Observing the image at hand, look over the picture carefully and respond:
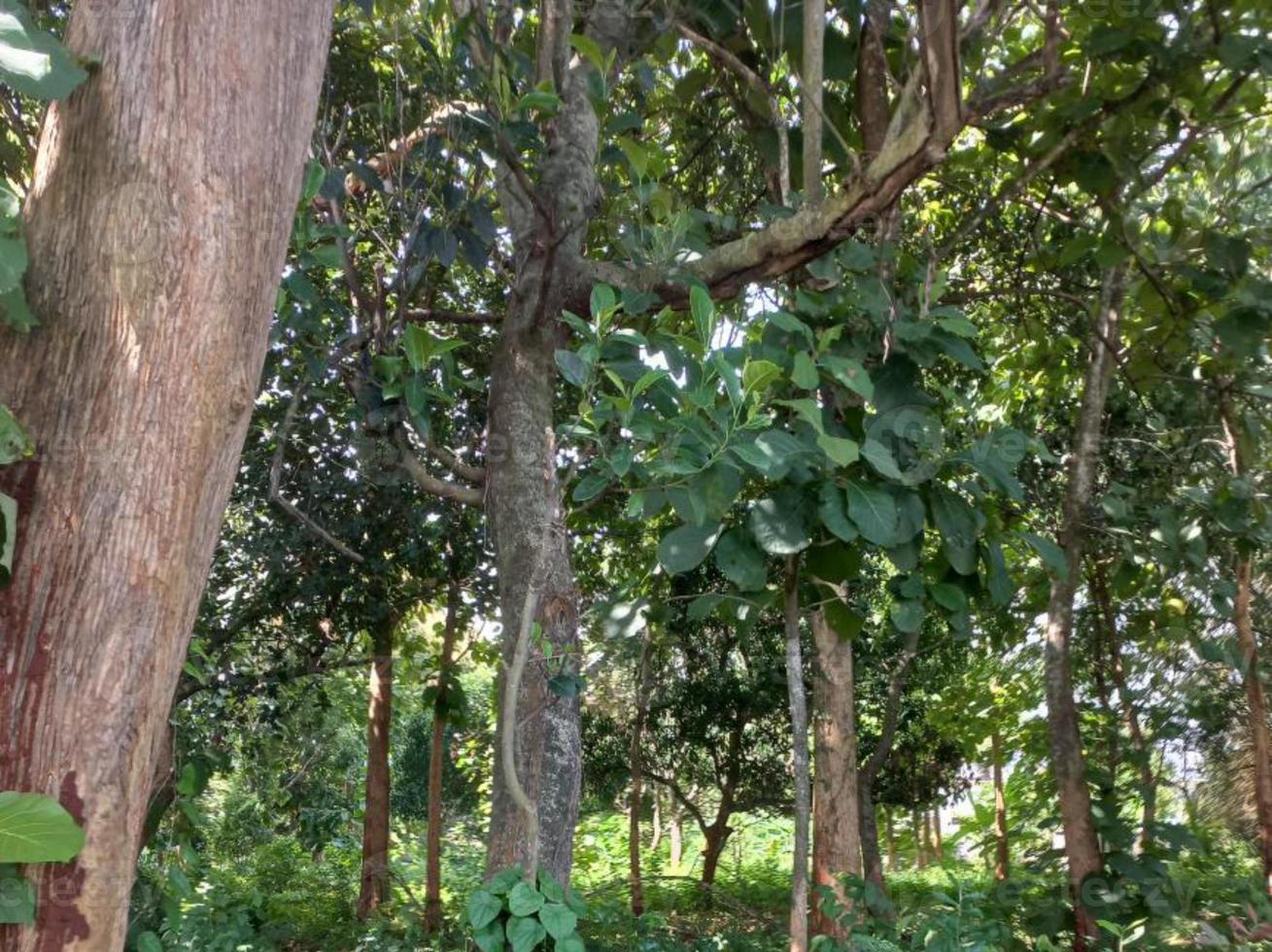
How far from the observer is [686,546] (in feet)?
8.79

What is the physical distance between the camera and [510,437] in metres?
3.04

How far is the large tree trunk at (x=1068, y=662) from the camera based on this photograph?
4352mm

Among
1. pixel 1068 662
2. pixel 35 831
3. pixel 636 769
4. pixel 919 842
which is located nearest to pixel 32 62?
pixel 35 831

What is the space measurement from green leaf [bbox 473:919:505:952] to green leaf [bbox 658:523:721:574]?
36.4 inches

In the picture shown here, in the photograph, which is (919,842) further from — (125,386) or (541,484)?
(125,386)

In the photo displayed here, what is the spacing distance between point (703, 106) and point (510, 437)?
2.82m

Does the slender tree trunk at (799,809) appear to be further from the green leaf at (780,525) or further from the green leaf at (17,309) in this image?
the green leaf at (17,309)

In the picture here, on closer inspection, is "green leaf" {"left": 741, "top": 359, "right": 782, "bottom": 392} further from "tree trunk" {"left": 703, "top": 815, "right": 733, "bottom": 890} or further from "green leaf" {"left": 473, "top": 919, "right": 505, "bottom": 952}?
"tree trunk" {"left": 703, "top": 815, "right": 733, "bottom": 890}

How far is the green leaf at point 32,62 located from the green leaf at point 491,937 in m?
1.55

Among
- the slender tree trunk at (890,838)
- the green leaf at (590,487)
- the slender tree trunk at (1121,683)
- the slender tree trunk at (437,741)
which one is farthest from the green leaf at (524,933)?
the slender tree trunk at (890,838)

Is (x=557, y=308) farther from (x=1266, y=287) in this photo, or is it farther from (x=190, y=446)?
(x=1266, y=287)

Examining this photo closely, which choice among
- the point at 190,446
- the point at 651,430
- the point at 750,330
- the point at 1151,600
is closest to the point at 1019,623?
the point at 1151,600

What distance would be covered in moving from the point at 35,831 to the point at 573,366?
1429 millimetres

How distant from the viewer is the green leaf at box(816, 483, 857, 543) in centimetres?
256
